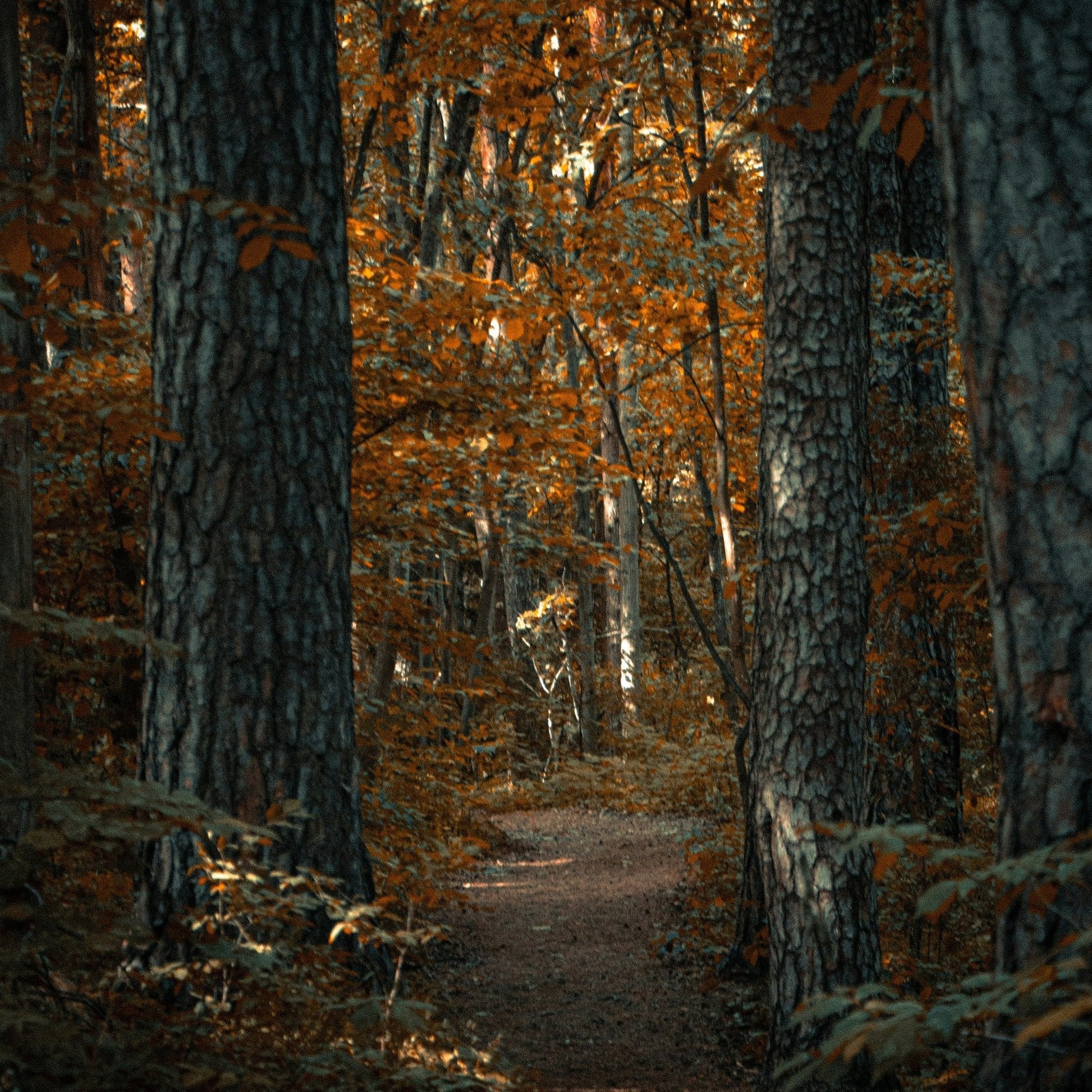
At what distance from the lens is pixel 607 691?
1686 cm

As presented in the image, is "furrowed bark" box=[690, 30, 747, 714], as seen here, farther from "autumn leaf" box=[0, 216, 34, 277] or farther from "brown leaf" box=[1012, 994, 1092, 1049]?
"brown leaf" box=[1012, 994, 1092, 1049]

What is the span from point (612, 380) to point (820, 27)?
387 cm

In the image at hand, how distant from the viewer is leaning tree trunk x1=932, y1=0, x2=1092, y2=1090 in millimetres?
1819

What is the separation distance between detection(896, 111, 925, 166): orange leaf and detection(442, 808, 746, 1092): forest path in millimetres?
3019

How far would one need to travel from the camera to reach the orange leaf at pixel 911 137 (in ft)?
6.96

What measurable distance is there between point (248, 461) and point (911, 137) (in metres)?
2.48

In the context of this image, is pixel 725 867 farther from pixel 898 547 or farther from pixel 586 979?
pixel 898 547

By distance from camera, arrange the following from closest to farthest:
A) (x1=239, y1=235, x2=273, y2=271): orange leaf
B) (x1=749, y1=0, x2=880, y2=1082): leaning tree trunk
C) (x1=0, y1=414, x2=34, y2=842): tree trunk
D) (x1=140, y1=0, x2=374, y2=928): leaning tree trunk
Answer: (x1=239, y1=235, x2=273, y2=271): orange leaf
(x1=0, y1=414, x2=34, y2=842): tree trunk
(x1=140, y1=0, x2=374, y2=928): leaning tree trunk
(x1=749, y1=0, x2=880, y2=1082): leaning tree trunk

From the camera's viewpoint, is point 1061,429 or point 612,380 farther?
point 612,380

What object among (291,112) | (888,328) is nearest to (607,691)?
(888,328)

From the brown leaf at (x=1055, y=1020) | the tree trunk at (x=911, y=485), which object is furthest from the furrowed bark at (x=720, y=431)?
the brown leaf at (x=1055, y=1020)

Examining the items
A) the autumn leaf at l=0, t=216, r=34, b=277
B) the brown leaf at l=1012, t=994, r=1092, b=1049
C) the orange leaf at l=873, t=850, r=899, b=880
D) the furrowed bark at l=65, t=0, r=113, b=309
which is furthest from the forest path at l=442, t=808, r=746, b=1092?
the furrowed bark at l=65, t=0, r=113, b=309

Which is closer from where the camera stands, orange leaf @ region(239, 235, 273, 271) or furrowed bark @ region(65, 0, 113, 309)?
orange leaf @ region(239, 235, 273, 271)

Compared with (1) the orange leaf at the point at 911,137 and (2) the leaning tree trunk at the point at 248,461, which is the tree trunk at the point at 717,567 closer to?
(2) the leaning tree trunk at the point at 248,461
